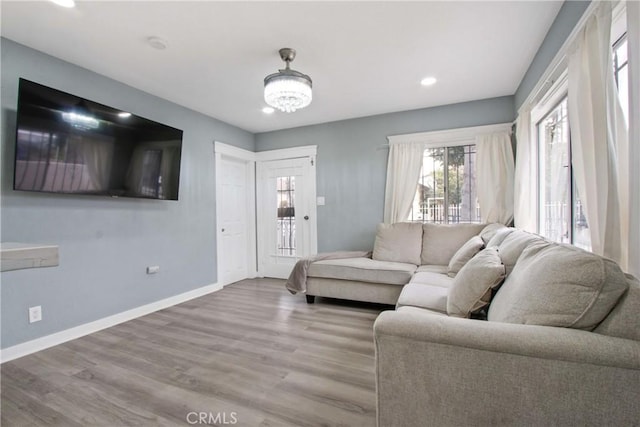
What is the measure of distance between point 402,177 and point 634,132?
282cm

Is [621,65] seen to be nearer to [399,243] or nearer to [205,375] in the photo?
[399,243]

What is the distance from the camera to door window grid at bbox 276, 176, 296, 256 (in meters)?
4.79

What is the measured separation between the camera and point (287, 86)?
236cm

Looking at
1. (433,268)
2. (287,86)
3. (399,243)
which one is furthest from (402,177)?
(287,86)

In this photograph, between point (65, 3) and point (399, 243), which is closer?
point (65, 3)

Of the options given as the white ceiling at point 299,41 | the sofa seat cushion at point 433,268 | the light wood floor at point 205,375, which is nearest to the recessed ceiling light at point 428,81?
the white ceiling at point 299,41

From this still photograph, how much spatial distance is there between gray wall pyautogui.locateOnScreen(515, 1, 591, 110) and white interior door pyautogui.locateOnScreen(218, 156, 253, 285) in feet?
12.8

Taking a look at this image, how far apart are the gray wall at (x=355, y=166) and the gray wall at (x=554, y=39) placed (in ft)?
3.51

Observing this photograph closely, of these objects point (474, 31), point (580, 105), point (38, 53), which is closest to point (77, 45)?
point (38, 53)

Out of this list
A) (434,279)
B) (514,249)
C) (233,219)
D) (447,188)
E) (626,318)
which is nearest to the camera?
(626,318)

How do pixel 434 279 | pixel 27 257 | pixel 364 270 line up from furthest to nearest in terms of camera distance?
pixel 364 270
pixel 434 279
pixel 27 257

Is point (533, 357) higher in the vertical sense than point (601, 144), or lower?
lower

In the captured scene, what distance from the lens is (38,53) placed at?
2385 millimetres

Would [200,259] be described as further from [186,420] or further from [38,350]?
[186,420]
